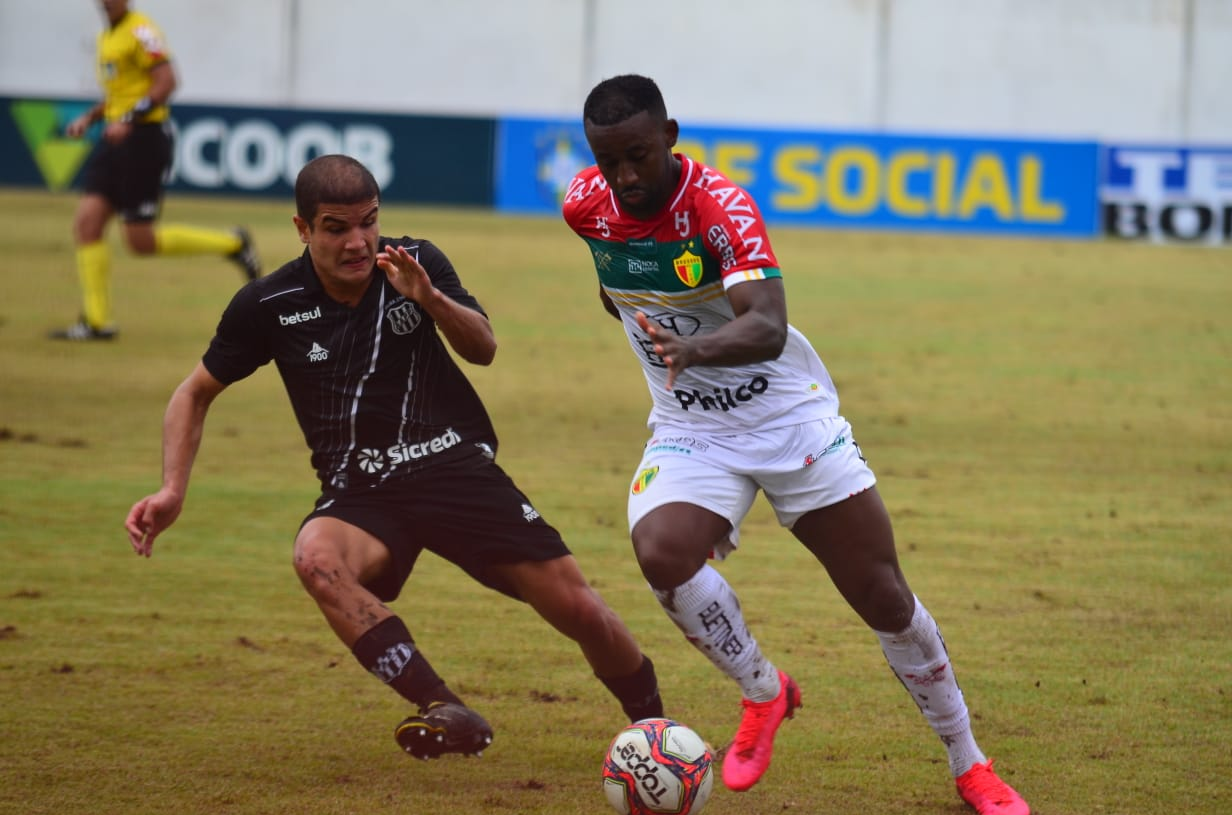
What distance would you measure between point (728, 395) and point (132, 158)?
362 inches

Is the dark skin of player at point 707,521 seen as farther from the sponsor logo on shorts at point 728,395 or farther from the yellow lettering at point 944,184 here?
the yellow lettering at point 944,184

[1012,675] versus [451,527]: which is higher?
[451,527]

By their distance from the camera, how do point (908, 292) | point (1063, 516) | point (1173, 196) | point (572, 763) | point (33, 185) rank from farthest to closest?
point (33, 185) < point (1173, 196) < point (908, 292) < point (1063, 516) < point (572, 763)

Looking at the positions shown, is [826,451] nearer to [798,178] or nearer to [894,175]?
[894,175]

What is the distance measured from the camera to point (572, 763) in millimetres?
5121

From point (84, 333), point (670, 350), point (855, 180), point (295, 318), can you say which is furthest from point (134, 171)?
point (855, 180)

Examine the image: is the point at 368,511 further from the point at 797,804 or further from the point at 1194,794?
the point at 1194,794

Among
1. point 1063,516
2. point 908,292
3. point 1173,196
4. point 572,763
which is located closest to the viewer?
point 572,763

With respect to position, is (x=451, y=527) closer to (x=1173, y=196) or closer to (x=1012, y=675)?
(x=1012, y=675)

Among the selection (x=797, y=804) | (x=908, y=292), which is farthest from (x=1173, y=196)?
(x=797, y=804)

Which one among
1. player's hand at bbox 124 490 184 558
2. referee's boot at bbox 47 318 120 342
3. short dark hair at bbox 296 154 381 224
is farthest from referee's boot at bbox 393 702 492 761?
referee's boot at bbox 47 318 120 342

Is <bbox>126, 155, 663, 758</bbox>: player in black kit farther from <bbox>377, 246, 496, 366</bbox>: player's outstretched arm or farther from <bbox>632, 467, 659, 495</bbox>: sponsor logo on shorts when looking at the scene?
<bbox>632, 467, 659, 495</bbox>: sponsor logo on shorts

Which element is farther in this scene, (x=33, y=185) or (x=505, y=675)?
(x=33, y=185)

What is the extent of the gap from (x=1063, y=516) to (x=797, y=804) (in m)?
4.18
